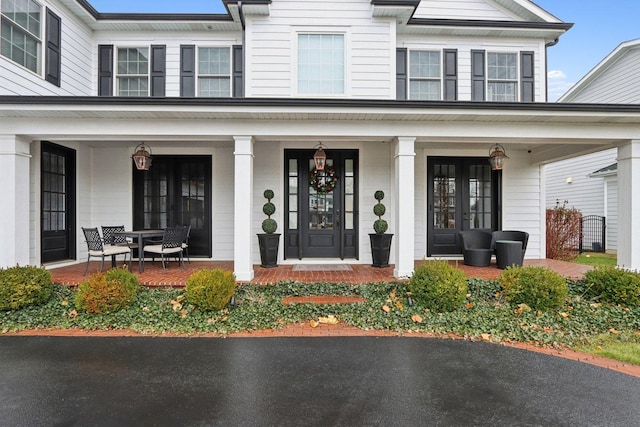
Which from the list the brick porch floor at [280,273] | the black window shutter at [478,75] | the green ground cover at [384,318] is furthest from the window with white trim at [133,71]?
the black window shutter at [478,75]

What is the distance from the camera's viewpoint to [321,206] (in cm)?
837

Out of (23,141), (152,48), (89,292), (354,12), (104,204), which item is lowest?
(89,292)

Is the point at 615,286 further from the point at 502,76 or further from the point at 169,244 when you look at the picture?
the point at 169,244

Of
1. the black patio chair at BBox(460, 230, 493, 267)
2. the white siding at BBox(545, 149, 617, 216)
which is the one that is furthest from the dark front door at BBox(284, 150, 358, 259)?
the white siding at BBox(545, 149, 617, 216)

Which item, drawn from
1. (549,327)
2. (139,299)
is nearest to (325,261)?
(139,299)

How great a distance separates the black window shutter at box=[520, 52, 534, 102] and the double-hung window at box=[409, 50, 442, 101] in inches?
83.4

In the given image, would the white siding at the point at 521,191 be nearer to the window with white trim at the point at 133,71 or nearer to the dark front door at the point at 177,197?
the dark front door at the point at 177,197

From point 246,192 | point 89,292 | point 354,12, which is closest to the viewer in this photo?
point 89,292

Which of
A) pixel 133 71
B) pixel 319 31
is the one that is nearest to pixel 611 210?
pixel 319 31

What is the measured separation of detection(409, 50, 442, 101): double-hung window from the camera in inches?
344

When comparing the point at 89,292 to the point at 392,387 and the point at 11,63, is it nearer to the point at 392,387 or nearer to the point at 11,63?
the point at 392,387

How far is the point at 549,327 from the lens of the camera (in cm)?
458

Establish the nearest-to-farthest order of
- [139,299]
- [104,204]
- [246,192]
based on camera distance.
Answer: [139,299] → [246,192] → [104,204]

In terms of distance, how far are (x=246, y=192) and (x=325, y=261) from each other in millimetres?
2897
